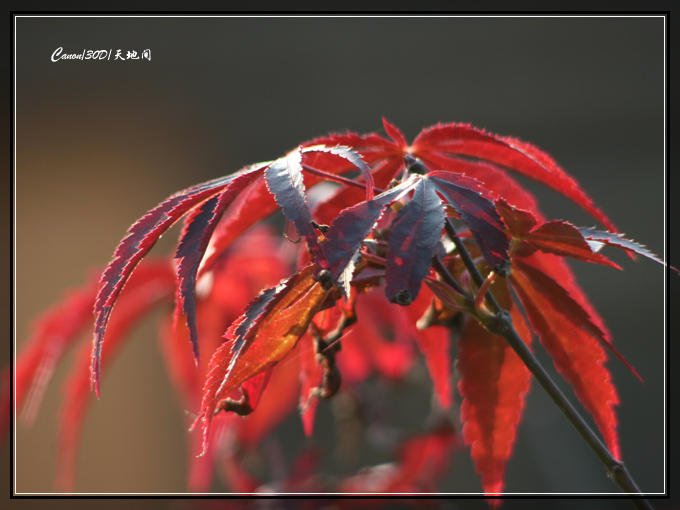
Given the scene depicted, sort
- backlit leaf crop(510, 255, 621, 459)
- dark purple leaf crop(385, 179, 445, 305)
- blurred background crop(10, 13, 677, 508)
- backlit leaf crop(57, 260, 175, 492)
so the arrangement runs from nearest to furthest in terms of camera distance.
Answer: dark purple leaf crop(385, 179, 445, 305) → backlit leaf crop(510, 255, 621, 459) → backlit leaf crop(57, 260, 175, 492) → blurred background crop(10, 13, 677, 508)

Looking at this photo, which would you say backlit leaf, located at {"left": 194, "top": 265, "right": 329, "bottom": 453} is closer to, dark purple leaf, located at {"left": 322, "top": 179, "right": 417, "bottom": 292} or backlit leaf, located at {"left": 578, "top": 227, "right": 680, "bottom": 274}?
dark purple leaf, located at {"left": 322, "top": 179, "right": 417, "bottom": 292}

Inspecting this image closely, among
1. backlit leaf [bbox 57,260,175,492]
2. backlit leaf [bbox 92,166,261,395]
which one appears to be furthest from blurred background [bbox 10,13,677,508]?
backlit leaf [bbox 92,166,261,395]

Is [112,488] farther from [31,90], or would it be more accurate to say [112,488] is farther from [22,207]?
[31,90]

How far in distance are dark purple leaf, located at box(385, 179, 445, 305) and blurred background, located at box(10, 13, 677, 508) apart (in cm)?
201

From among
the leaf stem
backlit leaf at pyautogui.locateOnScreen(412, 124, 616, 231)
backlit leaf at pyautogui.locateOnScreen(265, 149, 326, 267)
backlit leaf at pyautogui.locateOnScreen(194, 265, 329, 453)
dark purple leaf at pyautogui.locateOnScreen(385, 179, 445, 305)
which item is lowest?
the leaf stem

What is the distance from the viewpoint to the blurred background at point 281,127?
2.27 meters

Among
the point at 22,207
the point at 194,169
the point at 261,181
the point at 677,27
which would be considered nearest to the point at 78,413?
the point at 261,181

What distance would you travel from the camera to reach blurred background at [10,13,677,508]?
227cm

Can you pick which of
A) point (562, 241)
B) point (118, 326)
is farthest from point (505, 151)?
point (118, 326)

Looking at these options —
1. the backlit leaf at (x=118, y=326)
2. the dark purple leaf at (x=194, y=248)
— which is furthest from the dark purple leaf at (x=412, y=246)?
the backlit leaf at (x=118, y=326)

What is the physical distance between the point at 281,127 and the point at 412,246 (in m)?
2.39

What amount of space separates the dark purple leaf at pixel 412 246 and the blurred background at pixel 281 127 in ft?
6.60

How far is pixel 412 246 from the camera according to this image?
→ 0.35 metres

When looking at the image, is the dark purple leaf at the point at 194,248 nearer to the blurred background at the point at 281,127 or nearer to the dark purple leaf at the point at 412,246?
the dark purple leaf at the point at 412,246
